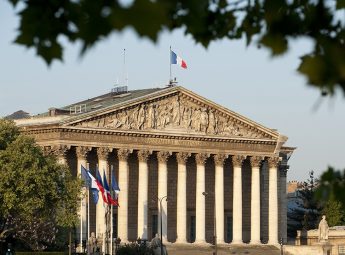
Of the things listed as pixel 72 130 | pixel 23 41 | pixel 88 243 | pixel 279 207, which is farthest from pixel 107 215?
pixel 23 41

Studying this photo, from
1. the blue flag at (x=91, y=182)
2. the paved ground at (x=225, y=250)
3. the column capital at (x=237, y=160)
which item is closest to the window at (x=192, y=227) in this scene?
the paved ground at (x=225, y=250)

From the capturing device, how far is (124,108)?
10256cm

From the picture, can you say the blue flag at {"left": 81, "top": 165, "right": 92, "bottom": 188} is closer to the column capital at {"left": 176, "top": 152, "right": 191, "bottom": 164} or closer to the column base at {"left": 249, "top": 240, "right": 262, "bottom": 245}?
the column capital at {"left": 176, "top": 152, "right": 191, "bottom": 164}

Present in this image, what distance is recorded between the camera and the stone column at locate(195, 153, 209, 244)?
106188 mm

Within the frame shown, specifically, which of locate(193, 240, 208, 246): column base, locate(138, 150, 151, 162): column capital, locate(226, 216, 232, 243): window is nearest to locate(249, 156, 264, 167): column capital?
locate(226, 216, 232, 243): window

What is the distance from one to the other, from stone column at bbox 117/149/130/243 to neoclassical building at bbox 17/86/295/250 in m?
0.08

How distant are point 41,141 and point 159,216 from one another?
1193cm

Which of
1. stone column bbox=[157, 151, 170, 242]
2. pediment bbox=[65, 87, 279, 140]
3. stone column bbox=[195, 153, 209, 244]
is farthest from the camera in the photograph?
stone column bbox=[195, 153, 209, 244]

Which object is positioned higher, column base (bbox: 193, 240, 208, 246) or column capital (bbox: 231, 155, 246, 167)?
column capital (bbox: 231, 155, 246, 167)

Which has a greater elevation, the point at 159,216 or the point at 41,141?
the point at 41,141

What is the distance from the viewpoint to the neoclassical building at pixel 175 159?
332 ft

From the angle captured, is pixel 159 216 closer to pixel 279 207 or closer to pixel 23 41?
pixel 279 207

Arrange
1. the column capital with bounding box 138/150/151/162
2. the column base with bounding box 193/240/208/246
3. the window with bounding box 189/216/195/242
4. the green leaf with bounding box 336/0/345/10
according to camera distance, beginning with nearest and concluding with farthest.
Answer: the green leaf with bounding box 336/0/345/10 < the column capital with bounding box 138/150/151/162 < the column base with bounding box 193/240/208/246 < the window with bounding box 189/216/195/242

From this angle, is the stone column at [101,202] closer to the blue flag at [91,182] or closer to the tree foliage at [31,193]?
→ the blue flag at [91,182]
